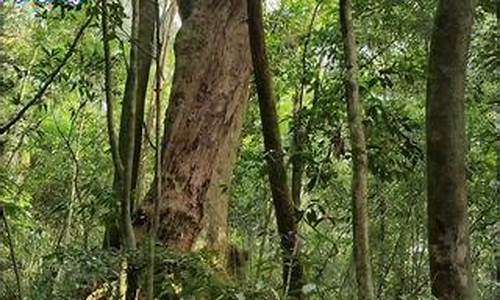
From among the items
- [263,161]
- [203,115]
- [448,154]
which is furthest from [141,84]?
[448,154]

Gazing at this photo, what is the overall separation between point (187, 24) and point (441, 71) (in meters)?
1.51

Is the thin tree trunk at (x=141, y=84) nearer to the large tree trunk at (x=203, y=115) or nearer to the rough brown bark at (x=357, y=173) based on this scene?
the large tree trunk at (x=203, y=115)

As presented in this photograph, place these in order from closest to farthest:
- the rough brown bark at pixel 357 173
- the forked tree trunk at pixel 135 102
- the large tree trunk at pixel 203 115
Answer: the rough brown bark at pixel 357 173 → the forked tree trunk at pixel 135 102 → the large tree trunk at pixel 203 115

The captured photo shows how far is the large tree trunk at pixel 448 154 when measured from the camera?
8.70 feet

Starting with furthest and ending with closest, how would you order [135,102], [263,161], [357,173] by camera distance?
[263,161] → [135,102] → [357,173]

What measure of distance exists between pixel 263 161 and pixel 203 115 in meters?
0.59

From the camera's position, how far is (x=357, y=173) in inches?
83.0

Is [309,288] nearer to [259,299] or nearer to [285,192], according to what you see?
[259,299]

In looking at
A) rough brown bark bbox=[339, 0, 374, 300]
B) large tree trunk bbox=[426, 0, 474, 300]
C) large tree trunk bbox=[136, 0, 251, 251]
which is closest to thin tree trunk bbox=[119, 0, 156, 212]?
large tree trunk bbox=[136, 0, 251, 251]

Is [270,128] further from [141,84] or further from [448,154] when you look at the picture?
[141,84]

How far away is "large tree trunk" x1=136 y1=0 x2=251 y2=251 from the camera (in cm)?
352

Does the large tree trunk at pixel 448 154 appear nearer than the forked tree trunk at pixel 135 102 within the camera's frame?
No

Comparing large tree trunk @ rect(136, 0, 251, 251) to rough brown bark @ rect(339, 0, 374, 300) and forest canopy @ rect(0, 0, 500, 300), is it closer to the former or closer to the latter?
forest canopy @ rect(0, 0, 500, 300)

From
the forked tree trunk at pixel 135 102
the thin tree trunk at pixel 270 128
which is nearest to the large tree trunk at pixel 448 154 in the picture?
the thin tree trunk at pixel 270 128
